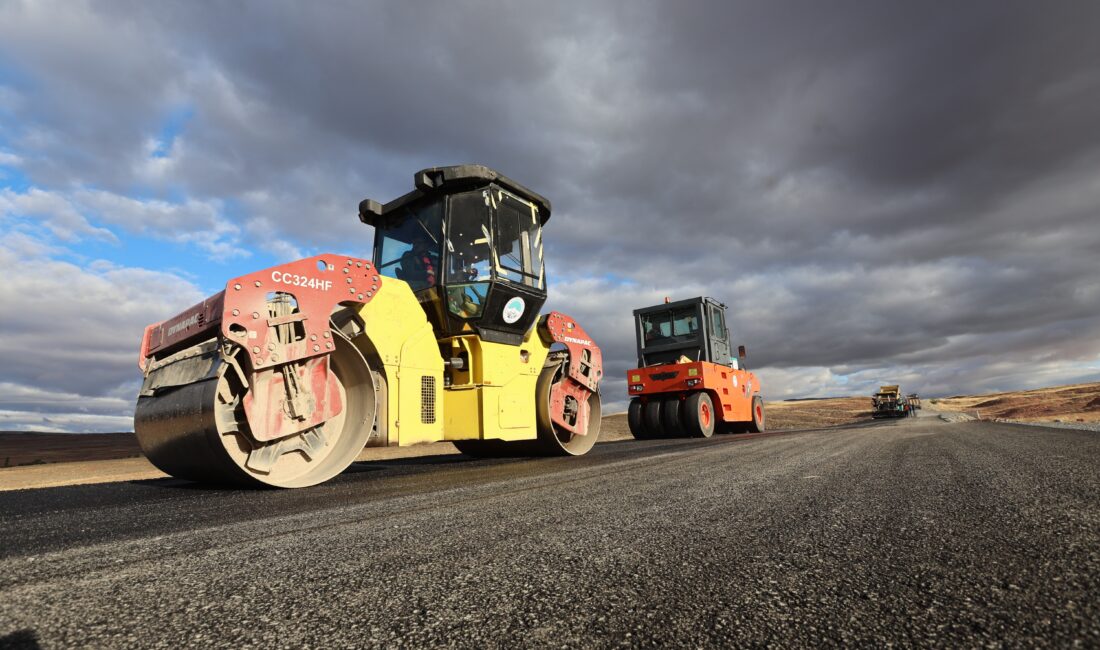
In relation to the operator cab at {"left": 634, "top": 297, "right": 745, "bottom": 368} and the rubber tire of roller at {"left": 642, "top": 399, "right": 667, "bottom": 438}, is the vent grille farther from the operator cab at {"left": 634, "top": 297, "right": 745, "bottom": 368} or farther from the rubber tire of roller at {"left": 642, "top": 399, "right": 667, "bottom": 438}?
the operator cab at {"left": 634, "top": 297, "right": 745, "bottom": 368}

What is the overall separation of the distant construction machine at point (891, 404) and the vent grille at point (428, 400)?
111 feet

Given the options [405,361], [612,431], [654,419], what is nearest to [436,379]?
[405,361]

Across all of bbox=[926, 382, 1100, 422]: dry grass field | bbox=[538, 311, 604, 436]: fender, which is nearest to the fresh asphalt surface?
bbox=[538, 311, 604, 436]: fender

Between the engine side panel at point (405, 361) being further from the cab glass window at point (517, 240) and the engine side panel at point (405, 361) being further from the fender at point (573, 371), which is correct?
the fender at point (573, 371)

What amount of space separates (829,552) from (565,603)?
836 millimetres

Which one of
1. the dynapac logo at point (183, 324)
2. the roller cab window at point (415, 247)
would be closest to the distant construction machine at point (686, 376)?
the roller cab window at point (415, 247)

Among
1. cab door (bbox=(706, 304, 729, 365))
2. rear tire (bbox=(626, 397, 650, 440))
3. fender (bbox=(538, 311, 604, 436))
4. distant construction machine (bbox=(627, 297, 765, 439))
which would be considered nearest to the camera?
fender (bbox=(538, 311, 604, 436))

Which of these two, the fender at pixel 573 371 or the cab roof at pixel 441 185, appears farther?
the fender at pixel 573 371

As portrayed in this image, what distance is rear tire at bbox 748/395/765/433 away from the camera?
15875 mm

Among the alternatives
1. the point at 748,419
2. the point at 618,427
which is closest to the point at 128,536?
the point at 748,419

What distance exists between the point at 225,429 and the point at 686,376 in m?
10.8

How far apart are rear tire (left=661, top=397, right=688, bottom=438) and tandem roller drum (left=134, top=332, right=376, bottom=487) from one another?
9.82 meters

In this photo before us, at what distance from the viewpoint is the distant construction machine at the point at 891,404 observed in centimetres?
3180

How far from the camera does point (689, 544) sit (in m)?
1.72
